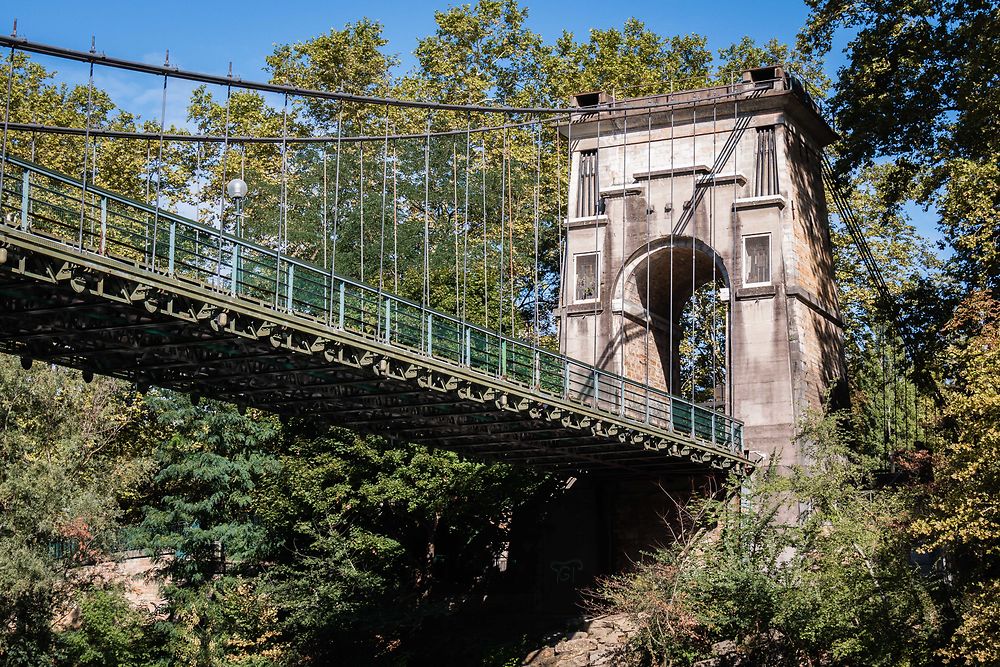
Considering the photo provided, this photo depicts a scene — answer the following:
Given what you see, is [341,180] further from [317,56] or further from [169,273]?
[169,273]

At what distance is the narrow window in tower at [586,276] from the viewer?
124 ft

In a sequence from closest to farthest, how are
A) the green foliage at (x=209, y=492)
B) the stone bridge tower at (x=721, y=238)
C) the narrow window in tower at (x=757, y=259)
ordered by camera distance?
the stone bridge tower at (x=721, y=238), the green foliage at (x=209, y=492), the narrow window in tower at (x=757, y=259)

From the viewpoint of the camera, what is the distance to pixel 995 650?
2173 cm

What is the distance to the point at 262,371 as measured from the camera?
72.7 ft

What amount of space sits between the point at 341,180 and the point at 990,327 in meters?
25.2

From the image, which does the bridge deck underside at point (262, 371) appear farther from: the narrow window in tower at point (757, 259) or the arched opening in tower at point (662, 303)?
the arched opening in tower at point (662, 303)

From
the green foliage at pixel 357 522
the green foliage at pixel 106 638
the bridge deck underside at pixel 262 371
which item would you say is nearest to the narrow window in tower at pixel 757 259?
the bridge deck underside at pixel 262 371

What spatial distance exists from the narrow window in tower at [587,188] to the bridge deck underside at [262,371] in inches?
387

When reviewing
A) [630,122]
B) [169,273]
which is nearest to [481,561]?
[630,122]

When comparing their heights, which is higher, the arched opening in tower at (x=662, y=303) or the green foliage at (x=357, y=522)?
the arched opening in tower at (x=662, y=303)

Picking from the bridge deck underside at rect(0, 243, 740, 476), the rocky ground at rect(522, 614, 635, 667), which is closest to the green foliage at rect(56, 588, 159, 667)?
the rocky ground at rect(522, 614, 635, 667)

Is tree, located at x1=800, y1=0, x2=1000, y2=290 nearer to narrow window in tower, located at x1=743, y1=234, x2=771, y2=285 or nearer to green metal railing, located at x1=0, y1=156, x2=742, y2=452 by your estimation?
narrow window in tower, located at x1=743, y1=234, x2=771, y2=285

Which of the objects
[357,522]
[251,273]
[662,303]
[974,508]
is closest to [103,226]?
[251,273]

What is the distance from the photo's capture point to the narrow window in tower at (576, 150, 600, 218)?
38.3m
